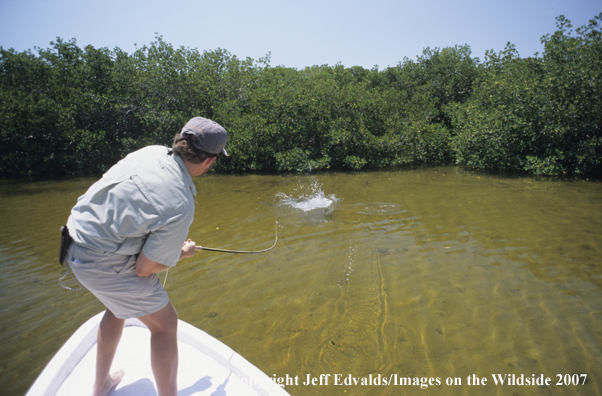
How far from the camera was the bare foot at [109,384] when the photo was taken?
2.20m

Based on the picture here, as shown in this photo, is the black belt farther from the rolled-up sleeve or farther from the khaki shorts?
the rolled-up sleeve

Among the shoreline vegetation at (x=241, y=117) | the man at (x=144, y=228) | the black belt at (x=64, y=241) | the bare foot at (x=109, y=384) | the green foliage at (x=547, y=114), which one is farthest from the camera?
the shoreline vegetation at (x=241, y=117)

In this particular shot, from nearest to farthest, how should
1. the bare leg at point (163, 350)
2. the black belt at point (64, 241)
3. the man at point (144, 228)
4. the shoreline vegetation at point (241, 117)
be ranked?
the man at point (144, 228) → the black belt at point (64, 241) → the bare leg at point (163, 350) → the shoreline vegetation at point (241, 117)

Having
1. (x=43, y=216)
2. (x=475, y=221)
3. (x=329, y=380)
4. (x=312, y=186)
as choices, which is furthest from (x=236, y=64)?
(x=329, y=380)

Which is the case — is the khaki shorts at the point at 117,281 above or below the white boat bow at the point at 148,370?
above

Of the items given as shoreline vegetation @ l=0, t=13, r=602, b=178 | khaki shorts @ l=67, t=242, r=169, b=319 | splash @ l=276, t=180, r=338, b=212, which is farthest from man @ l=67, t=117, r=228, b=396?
shoreline vegetation @ l=0, t=13, r=602, b=178

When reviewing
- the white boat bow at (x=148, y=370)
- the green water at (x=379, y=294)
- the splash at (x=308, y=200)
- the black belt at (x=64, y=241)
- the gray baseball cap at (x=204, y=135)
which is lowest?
the green water at (x=379, y=294)

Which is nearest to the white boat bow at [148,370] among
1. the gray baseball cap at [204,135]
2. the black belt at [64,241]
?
the black belt at [64,241]

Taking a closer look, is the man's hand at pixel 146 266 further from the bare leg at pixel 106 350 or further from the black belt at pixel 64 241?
the bare leg at pixel 106 350

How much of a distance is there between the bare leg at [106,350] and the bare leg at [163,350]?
35 cm

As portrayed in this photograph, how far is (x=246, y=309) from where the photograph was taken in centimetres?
406

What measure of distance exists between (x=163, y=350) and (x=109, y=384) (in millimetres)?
607

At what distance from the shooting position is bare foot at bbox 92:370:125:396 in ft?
7.21

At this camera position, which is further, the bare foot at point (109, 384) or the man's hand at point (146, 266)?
the bare foot at point (109, 384)
